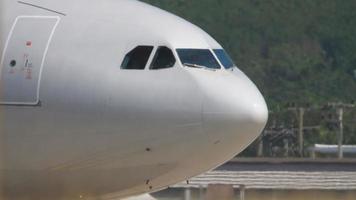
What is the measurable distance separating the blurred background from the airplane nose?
27.7 metres

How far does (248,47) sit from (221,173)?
33.3m

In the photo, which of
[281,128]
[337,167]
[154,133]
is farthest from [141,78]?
[281,128]

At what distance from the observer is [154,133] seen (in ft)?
70.1

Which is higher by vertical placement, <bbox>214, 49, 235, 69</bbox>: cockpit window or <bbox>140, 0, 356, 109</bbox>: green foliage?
<bbox>140, 0, 356, 109</bbox>: green foliage

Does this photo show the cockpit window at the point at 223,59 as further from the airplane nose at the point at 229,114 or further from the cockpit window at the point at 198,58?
the airplane nose at the point at 229,114

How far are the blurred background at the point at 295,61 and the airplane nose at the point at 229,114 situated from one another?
27682 mm

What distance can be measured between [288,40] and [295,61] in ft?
22.6

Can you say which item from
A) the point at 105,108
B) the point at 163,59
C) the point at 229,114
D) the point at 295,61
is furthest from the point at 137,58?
the point at 295,61

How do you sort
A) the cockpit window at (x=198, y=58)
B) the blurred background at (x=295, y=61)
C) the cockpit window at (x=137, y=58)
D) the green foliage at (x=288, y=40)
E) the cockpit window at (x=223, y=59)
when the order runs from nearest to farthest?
1. the cockpit window at (x=137, y=58)
2. the cockpit window at (x=198, y=58)
3. the cockpit window at (x=223, y=59)
4. the blurred background at (x=295, y=61)
5. the green foliage at (x=288, y=40)

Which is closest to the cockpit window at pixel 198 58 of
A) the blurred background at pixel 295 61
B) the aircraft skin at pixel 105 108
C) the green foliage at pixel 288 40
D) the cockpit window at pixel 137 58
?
the aircraft skin at pixel 105 108

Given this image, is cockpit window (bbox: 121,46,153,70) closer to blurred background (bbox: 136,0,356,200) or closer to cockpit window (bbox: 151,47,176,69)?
cockpit window (bbox: 151,47,176,69)

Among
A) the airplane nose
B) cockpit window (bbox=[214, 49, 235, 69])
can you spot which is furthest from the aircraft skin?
cockpit window (bbox=[214, 49, 235, 69])

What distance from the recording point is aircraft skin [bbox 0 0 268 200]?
21.3 m

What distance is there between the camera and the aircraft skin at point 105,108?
21.3 metres
